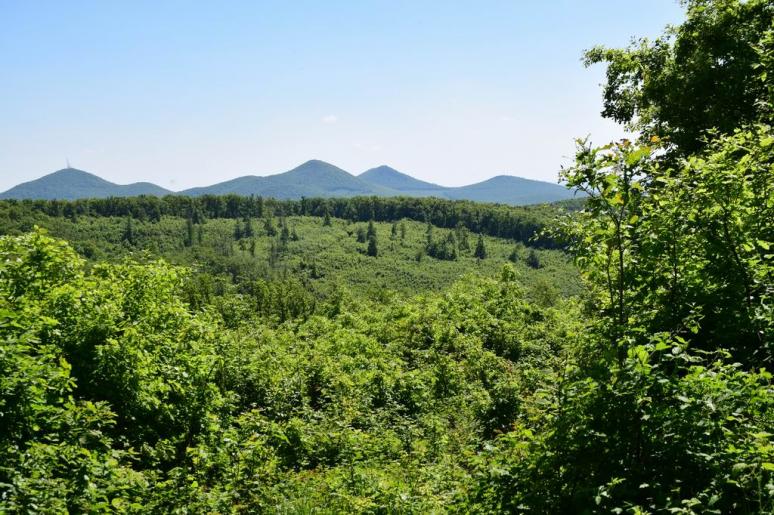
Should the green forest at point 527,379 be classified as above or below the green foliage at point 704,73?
below

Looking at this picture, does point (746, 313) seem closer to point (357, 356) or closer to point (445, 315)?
point (357, 356)

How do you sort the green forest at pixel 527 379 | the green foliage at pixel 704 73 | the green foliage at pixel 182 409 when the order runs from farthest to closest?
1. the green foliage at pixel 704 73
2. the green foliage at pixel 182 409
3. the green forest at pixel 527 379

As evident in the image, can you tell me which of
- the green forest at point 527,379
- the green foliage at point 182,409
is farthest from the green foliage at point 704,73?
the green foliage at point 182,409

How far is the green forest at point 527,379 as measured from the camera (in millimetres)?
5027

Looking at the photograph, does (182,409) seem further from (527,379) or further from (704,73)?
(704,73)

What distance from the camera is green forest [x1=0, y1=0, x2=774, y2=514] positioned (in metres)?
5.03

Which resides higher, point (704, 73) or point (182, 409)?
point (704, 73)

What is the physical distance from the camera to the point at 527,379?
2033 centimetres

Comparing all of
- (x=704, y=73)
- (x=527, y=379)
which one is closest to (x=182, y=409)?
(x=527, y=379)

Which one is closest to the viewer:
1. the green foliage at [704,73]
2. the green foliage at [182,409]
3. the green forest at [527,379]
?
the green forest at [527,379]

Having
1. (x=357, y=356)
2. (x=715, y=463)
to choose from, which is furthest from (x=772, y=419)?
(x=357, y=356)

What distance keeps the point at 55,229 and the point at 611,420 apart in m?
221

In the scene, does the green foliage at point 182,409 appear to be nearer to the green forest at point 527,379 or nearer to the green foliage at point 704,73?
the green forest at point 527,379

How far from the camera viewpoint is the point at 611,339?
5.86 meters
